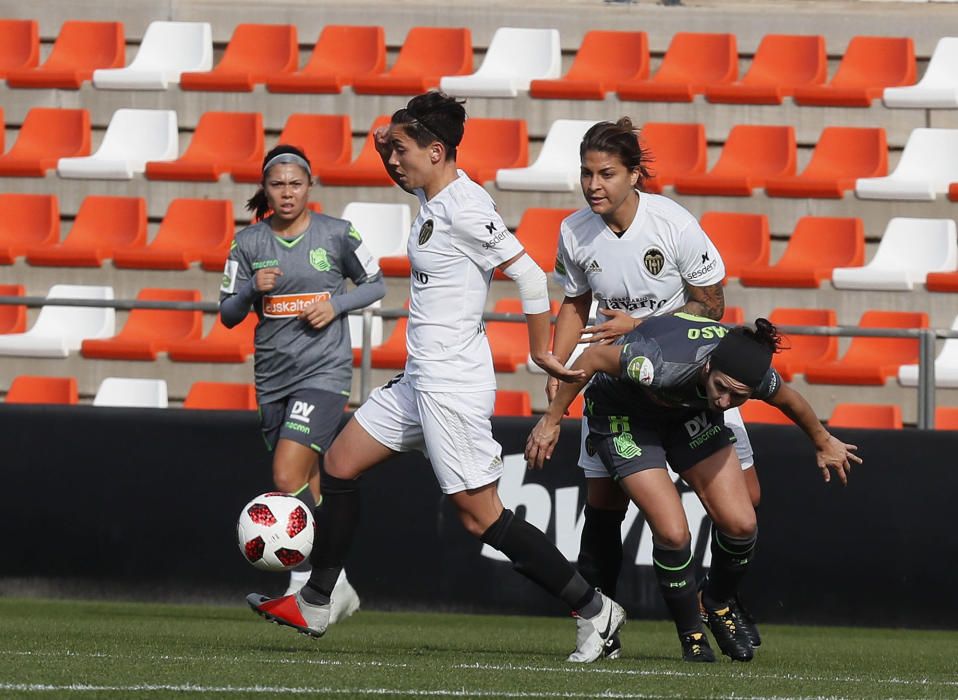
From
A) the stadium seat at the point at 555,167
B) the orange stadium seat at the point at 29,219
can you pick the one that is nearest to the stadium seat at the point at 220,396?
the orange stadium seat at the point at 29,219

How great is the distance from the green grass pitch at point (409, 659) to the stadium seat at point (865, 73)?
518cm

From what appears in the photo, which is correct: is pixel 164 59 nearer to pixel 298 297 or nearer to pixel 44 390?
pixel 44 390

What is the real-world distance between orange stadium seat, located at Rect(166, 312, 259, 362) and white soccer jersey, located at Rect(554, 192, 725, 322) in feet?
17.3

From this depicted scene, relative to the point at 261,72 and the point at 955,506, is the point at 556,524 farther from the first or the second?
the point at 261,72

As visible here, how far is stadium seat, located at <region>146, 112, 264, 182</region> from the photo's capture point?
12484 mm

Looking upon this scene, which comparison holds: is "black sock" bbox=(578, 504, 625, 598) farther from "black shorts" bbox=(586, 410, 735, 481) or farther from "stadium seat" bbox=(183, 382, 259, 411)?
"stadium seat" bbox=(183, 382, 259, 411)

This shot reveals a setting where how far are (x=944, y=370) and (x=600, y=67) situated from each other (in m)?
4.09

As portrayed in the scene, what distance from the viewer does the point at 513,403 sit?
402 inches

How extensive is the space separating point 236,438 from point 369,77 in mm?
4823

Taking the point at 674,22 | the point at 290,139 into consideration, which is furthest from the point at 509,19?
the point at 290,139

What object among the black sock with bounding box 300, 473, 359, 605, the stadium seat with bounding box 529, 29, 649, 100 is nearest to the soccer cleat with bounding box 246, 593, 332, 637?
the black sock with bounding box 300, 473, 359, 605

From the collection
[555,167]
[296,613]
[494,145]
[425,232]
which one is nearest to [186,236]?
[494,145]

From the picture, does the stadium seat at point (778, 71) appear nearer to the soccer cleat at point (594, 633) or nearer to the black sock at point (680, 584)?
the black sock at point (680, 584)

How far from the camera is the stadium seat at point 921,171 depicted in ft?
38.3
